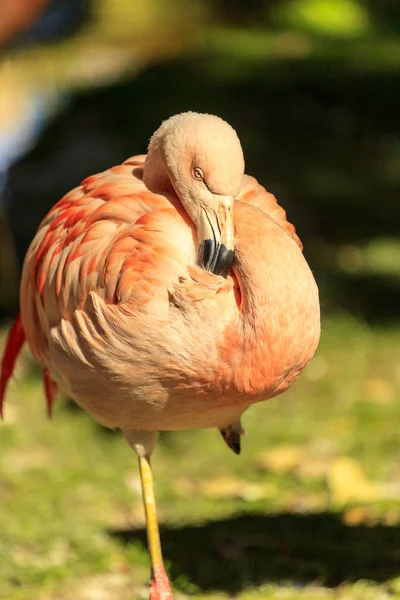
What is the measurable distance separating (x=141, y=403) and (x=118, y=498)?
1830 mm

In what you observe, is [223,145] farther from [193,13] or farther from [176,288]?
[193,13]

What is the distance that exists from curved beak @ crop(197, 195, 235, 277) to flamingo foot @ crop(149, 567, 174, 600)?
3.73 ft

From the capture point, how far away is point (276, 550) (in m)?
4.40

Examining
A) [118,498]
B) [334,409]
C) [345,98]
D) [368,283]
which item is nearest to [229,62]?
[345,98]

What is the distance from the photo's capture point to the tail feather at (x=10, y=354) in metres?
4.27

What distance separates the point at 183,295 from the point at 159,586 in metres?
1.12

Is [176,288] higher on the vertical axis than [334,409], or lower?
higher

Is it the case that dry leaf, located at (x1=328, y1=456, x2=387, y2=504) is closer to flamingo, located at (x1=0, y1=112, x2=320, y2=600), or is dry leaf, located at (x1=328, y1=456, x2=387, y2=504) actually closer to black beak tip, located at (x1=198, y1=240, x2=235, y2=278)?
flamingo, located at (x1=0, y1=112, x2=320, y2=600)

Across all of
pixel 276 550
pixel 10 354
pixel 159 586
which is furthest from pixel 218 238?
pixel 276 550

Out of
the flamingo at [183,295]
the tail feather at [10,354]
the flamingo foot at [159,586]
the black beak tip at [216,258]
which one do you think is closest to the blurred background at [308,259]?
the flamingo foot at [159,586]

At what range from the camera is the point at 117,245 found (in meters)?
3.36

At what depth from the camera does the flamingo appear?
10.3 ft

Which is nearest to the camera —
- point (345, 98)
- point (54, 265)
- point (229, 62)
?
point (54, 265)

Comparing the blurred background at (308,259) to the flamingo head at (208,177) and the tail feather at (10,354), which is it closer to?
the tail feather at (10,354)
